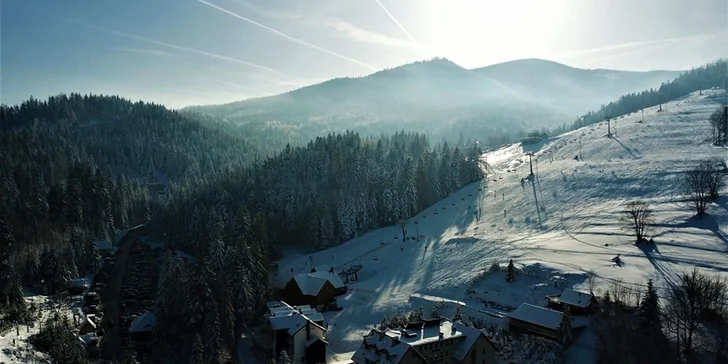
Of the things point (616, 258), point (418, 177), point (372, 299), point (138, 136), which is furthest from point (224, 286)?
point (138, 136)

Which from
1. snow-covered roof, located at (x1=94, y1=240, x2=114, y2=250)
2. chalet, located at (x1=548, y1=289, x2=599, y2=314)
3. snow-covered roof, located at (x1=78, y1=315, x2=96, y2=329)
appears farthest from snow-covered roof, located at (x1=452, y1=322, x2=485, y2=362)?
snow-covered roof, located at (x1=94, y1=240, x2=114, y2=250)

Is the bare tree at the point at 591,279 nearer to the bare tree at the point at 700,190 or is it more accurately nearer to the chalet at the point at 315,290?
the bare tree at the point at 700,190

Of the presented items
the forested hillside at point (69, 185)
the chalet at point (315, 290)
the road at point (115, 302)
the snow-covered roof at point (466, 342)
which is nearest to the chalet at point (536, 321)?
the snow-covered roof at point (466, 342)

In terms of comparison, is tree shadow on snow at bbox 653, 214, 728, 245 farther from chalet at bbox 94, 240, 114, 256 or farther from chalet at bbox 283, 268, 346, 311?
chalet at bbox 94, 240, 114, 256

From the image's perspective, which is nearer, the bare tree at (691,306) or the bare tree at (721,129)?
the bare tree at (691,306)

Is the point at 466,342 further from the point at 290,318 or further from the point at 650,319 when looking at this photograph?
the point at 290,318

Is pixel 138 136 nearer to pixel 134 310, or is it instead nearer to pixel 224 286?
pixel 134 310
